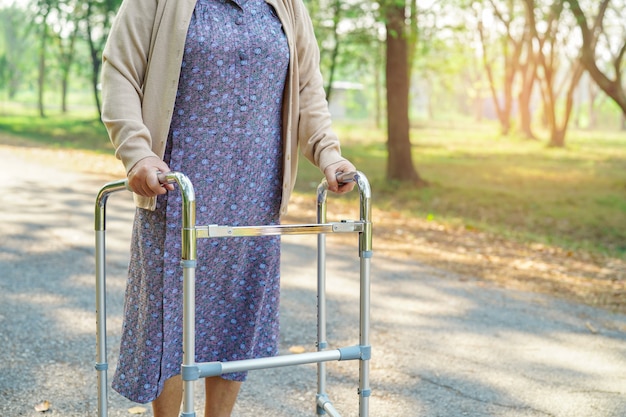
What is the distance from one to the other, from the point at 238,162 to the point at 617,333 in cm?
342

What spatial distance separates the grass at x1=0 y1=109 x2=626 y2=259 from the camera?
32.1ft

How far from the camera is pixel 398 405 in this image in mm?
3484

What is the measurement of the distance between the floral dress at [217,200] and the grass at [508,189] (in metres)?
6.26

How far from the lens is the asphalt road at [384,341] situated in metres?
3.51

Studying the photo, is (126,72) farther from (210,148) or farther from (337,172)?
(337,172)

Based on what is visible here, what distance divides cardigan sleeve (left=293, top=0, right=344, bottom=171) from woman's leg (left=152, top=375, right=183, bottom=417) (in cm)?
85

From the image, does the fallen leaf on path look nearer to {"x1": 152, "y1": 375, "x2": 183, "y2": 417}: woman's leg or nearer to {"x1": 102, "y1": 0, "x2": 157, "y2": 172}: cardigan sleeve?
{"x1": 152, "y1": 375, "x2": 183, "y2": 417}: woman's leg

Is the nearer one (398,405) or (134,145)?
(134,145)

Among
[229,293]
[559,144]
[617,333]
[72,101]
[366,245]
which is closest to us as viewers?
[366,245]

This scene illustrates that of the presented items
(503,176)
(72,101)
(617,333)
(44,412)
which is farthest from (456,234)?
(72,101)

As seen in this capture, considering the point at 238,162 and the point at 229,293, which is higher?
the point at 238,162

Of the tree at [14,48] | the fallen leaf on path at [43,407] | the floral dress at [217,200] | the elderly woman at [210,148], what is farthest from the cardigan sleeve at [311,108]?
the tree at [14,48]

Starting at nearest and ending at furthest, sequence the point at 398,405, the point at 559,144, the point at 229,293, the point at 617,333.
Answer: the point at 229,293, the point at 398,405, the point at 617,333, the point at 559,144

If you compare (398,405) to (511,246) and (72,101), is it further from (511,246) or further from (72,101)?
(72,101)
